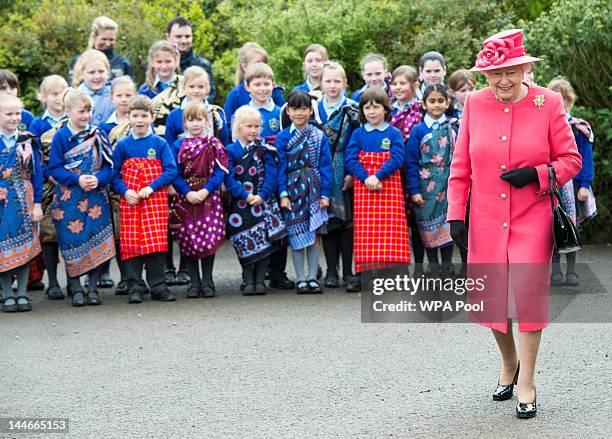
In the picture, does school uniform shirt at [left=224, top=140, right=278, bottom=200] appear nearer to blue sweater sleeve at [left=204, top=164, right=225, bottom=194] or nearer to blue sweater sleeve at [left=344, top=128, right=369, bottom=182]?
blue sweater sleeve at [left=204, top=164, right=225, bottom=194]

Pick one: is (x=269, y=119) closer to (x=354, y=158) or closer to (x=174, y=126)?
(x=174, y=126)

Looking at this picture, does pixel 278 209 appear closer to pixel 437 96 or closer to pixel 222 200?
pixel 222 200

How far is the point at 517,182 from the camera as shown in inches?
230

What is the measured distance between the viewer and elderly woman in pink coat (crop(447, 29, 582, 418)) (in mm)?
5848

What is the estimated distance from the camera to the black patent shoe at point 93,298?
9.27 meters

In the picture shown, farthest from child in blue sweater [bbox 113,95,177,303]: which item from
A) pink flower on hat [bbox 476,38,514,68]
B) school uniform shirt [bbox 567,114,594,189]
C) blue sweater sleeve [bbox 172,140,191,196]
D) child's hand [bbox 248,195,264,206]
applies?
pink flower on hat [bbox 476,38,514,68]

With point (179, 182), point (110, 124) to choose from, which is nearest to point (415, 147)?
point (179, 182)

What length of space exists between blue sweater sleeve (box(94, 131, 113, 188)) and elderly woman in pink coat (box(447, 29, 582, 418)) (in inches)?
156

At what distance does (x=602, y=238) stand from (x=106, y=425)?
7.49 metres

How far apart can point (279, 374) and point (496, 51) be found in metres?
2.32

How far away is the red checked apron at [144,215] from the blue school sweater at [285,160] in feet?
3.38

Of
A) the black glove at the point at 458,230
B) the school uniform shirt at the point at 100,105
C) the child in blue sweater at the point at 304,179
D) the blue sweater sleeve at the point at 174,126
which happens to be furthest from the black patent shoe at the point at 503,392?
the school uniform shirt at the point at 100,105

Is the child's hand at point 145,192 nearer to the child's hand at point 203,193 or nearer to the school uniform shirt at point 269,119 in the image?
the child's hand at point 203,193

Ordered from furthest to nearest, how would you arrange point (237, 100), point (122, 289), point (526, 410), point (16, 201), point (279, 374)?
point (237, 100) < point (122, 289) < point (16, 201) < point (279, 374) < point (526, 410)
